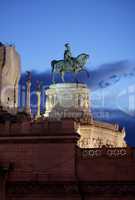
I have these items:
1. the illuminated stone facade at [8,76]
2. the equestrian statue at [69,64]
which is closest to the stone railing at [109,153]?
the illuminated stone facade at [8,76]

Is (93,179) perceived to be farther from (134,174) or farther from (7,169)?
(7,169)

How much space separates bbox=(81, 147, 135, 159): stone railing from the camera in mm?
27594

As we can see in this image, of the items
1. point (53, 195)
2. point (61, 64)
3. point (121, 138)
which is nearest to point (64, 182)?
point (53, 195)

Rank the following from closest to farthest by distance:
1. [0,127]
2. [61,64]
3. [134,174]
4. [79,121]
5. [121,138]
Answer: [134,174]
[0,127]
[79,121]
[121,138]
[61,64]

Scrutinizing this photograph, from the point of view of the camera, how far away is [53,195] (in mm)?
27422

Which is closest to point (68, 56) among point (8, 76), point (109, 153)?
point (8, 76)

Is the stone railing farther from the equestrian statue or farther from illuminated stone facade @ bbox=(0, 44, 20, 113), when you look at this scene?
the equestrian statue

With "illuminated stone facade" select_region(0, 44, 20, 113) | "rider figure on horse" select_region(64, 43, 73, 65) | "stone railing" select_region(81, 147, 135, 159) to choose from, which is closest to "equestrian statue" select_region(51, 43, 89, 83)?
"rider figure on horse" select_region(64, 43, 73, 65)

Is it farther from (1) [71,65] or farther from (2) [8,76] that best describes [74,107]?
Answer: (2) [8,76]

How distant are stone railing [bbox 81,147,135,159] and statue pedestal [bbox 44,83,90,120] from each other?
918 inches

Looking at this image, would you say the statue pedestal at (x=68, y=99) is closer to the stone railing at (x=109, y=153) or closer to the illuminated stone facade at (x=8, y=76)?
the illuminated stone facade at (x=8, y=76)

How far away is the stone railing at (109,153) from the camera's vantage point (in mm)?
27594

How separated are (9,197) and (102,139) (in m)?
19.8

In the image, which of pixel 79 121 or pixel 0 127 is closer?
pixel 0 127
